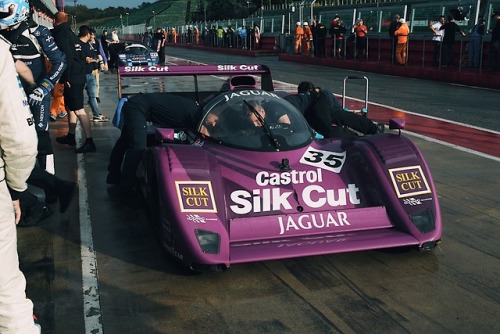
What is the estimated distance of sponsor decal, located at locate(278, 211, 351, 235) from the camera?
434cm

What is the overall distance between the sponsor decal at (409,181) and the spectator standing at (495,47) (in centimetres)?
1261

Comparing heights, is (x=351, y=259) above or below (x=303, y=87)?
below

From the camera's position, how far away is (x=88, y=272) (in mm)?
4398

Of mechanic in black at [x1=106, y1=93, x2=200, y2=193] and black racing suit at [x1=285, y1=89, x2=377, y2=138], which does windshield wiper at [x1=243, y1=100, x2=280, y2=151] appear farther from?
black racing suit at [x1=285, y1=89, x2=377, y2=138]

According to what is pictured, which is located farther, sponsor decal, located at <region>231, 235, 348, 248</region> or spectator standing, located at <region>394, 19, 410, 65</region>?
spectator standing, located at <region>394, 19, 410, 65</region>

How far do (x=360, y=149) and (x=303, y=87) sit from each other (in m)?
2.00

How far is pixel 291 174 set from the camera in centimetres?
477

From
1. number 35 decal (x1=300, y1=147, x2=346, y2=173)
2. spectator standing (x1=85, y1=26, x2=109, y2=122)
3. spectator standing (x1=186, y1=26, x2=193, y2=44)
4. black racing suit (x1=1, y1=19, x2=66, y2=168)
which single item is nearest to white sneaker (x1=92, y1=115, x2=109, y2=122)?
spectator standing (x1=85, y1=26, x2=109, y2=122)

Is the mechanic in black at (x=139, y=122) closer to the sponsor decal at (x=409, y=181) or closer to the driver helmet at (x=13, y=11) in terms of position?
the driver helmet at (x=13, y=11)

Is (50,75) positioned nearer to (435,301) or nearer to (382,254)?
(382,254)

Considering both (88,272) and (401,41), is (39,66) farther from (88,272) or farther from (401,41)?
(401,41)

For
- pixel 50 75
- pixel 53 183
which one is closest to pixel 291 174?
pixel 53 183

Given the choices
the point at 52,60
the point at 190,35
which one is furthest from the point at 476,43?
the point at 190,35

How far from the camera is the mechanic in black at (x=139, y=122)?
5816 millimetres
